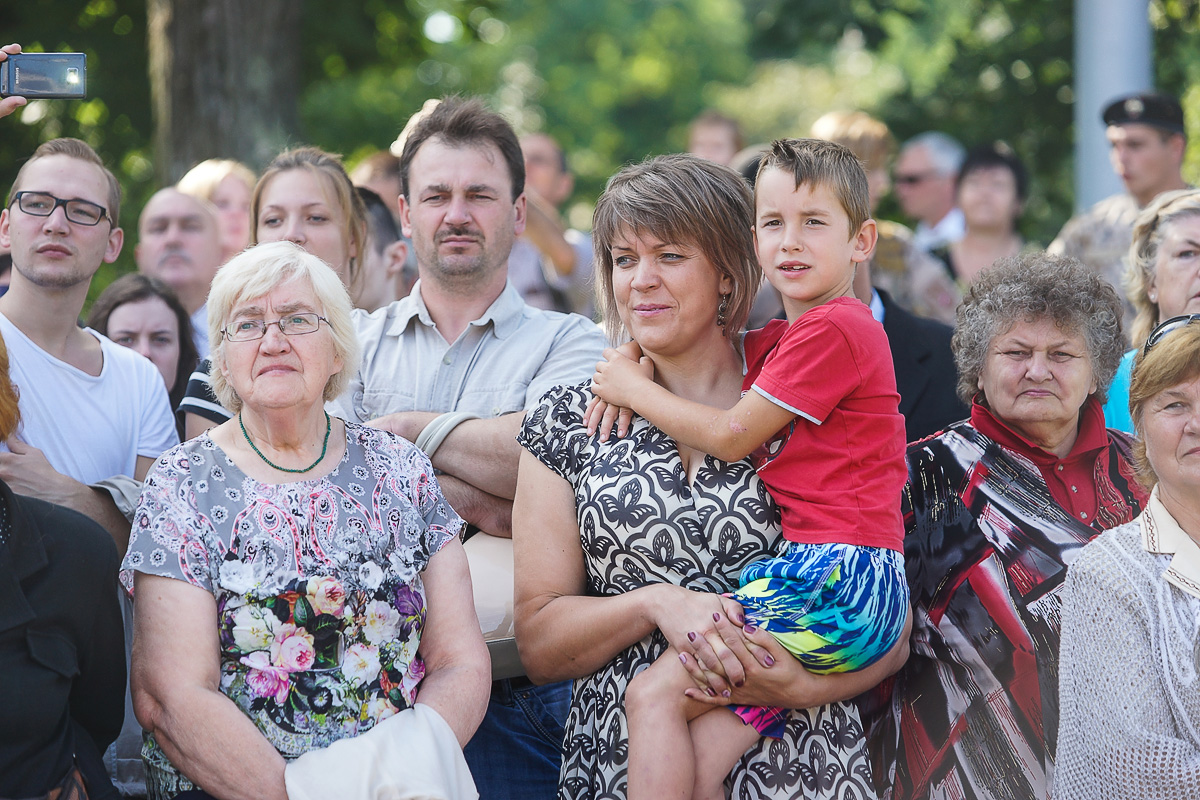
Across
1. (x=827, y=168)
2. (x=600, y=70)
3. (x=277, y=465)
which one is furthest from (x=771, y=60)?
(x=600, y=70)

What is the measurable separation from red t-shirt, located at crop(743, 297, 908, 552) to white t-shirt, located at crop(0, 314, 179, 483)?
2101 millimetres

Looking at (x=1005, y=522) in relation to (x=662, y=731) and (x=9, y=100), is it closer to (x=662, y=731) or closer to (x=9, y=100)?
(x=662, y=731)

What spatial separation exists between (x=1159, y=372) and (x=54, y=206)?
3289mm

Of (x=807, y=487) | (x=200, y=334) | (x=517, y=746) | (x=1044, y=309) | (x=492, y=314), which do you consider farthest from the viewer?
(x=200, y=334)

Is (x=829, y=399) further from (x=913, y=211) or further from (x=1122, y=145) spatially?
(x=913, y=211)

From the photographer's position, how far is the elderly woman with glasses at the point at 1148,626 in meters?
2.75

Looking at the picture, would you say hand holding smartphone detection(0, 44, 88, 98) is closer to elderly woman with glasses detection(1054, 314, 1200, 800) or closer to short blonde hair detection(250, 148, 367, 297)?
short blonde hair detection(250, 148, 367, 297)

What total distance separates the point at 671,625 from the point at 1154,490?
4.07ft

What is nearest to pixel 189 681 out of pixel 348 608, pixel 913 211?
pixel 348 608

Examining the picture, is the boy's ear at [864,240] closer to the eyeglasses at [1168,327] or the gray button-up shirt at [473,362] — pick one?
the eyeglasses at [1168,327]

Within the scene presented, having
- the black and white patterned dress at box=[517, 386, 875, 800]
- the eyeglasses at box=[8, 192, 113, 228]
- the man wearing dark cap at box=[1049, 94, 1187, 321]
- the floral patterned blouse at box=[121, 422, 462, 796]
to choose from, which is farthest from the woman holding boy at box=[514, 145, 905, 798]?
the man wearing dark cap at box=[1049, 94, 1187, 321]

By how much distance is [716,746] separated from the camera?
2887mm

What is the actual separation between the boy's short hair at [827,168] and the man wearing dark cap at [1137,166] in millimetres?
3165

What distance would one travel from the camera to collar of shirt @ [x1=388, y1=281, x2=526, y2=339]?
4043 millimetres
